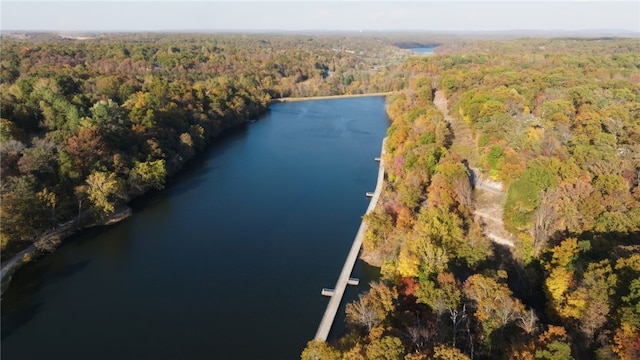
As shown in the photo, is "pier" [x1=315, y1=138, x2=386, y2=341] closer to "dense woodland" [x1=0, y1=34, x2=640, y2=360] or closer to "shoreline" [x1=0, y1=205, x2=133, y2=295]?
"dense woodland" [x1=0, y1=34, x2=640, y2=360]

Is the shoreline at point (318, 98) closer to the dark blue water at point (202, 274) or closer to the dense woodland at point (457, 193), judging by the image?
the dense woodland at point (457, 193)

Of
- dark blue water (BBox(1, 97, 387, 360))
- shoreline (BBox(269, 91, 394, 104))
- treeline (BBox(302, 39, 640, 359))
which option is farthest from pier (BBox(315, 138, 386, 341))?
shoreline (BBox(269, 91, 394, 104))

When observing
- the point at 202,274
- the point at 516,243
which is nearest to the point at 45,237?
the point at 202,274

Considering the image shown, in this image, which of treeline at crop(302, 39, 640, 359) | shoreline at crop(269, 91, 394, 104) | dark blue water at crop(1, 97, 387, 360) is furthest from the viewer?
shoreline at crop(269, 91, 394, 104)

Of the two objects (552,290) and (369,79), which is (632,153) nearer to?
(552,290)

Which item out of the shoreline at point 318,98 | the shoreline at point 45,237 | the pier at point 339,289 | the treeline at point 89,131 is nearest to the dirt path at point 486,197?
the pier at point 339,289
